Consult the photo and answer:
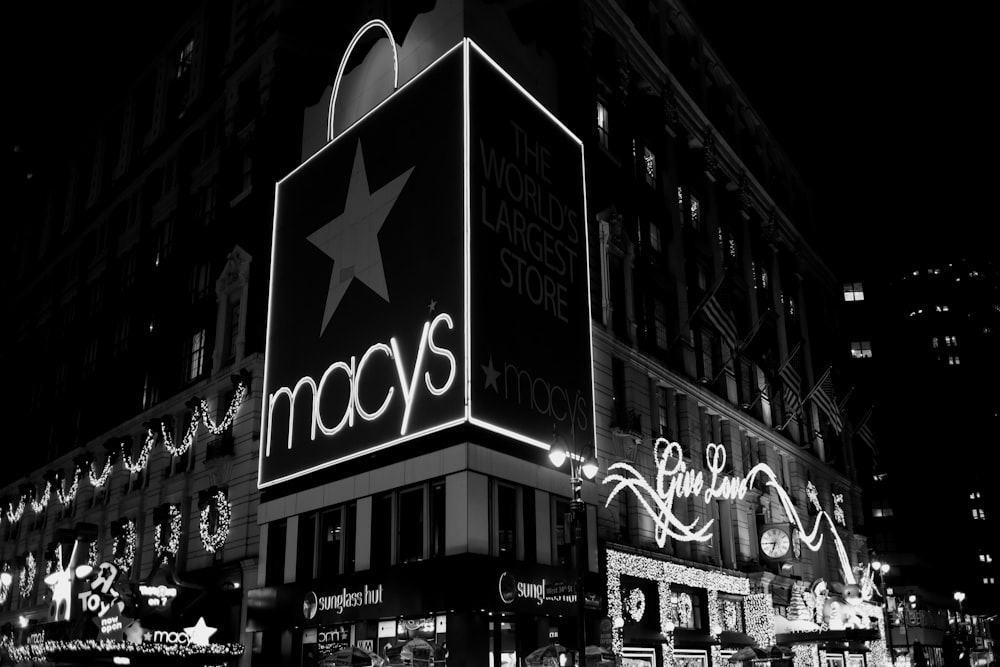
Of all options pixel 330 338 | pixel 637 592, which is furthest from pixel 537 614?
pixel 330 338

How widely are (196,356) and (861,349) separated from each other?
103m

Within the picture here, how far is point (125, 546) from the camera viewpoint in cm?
4459

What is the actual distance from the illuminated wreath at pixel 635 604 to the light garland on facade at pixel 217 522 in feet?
55.2

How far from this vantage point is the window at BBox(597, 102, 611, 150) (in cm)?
4394

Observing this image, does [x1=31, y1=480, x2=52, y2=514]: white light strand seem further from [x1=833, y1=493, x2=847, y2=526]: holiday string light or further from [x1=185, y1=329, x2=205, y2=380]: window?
[x1=833, y1=493, x2=847, y2=526]: holiday string light

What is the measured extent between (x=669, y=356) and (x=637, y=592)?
492 inches

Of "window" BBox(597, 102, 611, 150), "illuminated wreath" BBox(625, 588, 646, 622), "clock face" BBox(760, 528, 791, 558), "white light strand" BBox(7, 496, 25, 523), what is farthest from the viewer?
"white light strand" BBox(7, 496, 25, 523)

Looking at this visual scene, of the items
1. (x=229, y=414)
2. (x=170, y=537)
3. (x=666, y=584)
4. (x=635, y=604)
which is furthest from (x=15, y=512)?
(x=666, y=584)

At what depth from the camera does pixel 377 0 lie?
42.7 m

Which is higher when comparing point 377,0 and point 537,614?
point 377,0

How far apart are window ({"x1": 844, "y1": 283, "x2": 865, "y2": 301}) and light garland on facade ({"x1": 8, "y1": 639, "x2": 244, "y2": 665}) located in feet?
365

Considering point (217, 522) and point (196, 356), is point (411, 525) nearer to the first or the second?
point (217, 522)

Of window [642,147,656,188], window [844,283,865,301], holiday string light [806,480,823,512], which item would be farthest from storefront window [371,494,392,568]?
window [844,283,865,301]

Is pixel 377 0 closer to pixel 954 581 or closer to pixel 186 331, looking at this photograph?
pixel 186 331
